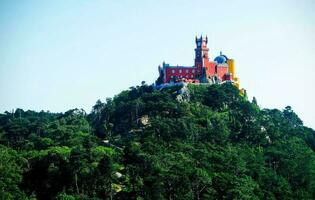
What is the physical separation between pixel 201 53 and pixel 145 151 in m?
37.0

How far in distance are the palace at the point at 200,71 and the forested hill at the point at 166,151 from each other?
11.9 feet

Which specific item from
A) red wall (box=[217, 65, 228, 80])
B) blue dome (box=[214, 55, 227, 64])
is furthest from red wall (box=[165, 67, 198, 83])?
blue dome (box=[214, 55, 227, 64])

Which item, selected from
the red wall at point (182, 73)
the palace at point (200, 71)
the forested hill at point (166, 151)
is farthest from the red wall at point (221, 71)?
the forested hill at point (166, 151)

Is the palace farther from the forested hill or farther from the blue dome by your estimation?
the forested hill

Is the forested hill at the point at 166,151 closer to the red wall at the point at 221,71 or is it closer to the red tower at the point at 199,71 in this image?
the red tower at the point at 199,71

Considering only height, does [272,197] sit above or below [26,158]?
below

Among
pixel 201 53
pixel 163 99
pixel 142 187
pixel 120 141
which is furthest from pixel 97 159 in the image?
pixel 201 53

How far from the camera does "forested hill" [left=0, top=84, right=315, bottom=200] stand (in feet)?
206

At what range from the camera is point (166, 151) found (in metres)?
73.2

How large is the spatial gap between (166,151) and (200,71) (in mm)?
32647

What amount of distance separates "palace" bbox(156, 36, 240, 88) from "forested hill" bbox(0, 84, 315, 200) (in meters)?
3.61

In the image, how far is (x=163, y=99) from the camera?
92.6 m

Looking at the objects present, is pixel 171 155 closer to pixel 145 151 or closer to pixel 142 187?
pixel 145 151

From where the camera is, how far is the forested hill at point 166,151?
6272cm
